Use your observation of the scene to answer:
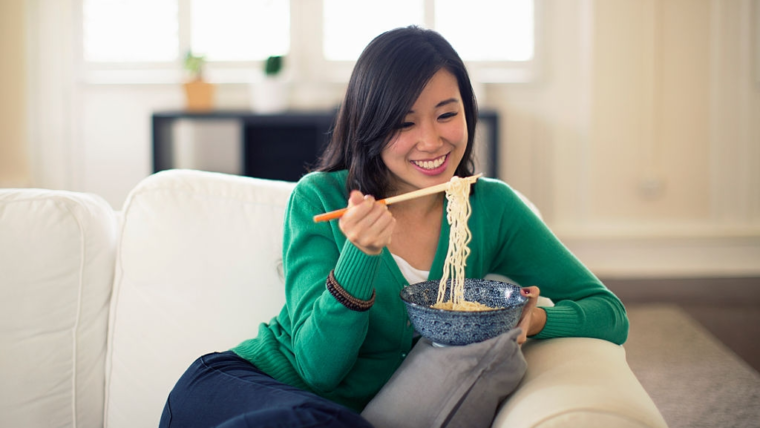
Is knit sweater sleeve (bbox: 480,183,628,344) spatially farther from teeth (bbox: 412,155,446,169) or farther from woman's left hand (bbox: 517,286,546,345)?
teeth (bbox: 412,155,446,169)

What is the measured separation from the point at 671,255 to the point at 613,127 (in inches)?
33.9

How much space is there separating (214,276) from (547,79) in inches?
130

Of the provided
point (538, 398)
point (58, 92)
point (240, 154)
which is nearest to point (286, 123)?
point (240, 154)

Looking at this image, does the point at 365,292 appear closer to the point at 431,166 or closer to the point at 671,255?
the point at 431,166

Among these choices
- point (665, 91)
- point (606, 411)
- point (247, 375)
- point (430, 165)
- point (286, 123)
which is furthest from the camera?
point (665, 91)

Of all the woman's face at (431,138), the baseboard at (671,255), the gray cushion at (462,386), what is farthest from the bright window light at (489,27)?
the gray cushion at (462,386)

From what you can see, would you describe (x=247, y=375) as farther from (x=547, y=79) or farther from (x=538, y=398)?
(x=547, y=79)

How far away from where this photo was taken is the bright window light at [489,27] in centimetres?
439

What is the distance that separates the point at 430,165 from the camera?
150cm

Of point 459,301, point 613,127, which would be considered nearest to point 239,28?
point 613,127

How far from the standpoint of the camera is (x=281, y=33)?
4492 mm

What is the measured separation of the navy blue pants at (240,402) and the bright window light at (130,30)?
11.4 feet

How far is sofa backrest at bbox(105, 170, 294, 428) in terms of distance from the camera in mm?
1539

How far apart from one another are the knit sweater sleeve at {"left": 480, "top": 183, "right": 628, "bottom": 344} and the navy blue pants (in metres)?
0.50
